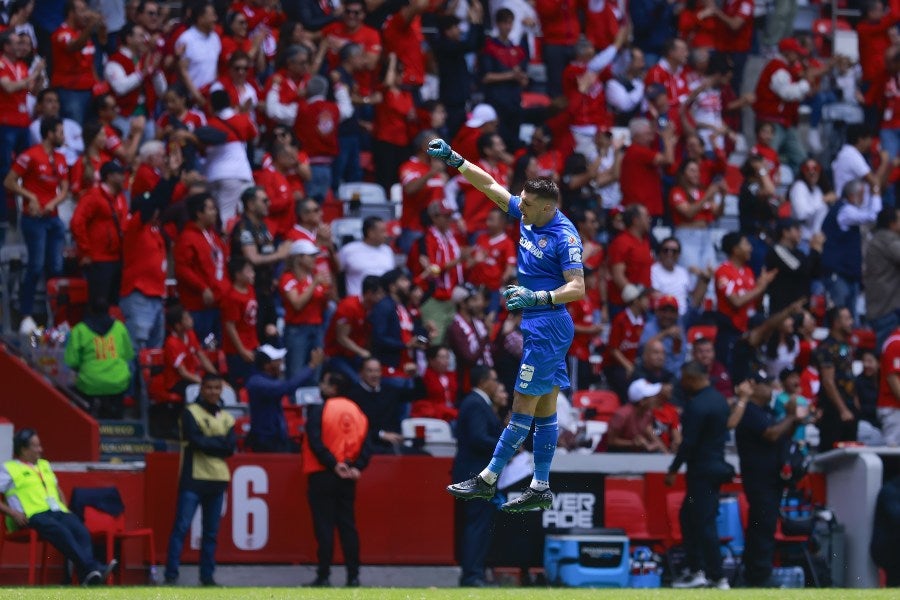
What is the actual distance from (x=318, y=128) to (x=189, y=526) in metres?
5.80

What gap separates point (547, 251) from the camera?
13.1 m

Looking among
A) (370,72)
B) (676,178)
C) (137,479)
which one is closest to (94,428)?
(137,479)

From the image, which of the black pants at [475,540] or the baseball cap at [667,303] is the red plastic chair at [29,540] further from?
the baseball cap at [667,303]

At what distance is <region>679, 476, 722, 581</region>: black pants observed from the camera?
17.1 m

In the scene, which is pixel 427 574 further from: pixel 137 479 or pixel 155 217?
pixel 155 217

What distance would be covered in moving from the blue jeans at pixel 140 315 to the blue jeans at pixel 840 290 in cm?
A: 851

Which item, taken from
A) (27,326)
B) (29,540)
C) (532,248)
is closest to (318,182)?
(27,326)

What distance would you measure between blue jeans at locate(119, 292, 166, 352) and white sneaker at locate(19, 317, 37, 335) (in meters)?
0.98

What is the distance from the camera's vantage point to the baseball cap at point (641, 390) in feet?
63.0

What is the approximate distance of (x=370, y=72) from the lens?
74.5ft

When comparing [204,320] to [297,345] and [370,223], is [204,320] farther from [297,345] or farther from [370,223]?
[370,223]

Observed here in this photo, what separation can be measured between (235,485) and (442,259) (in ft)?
12.4

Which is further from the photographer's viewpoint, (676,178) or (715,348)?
(676,178)

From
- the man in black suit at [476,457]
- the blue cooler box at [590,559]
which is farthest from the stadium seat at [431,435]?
the blue cooler box at [590,559]
